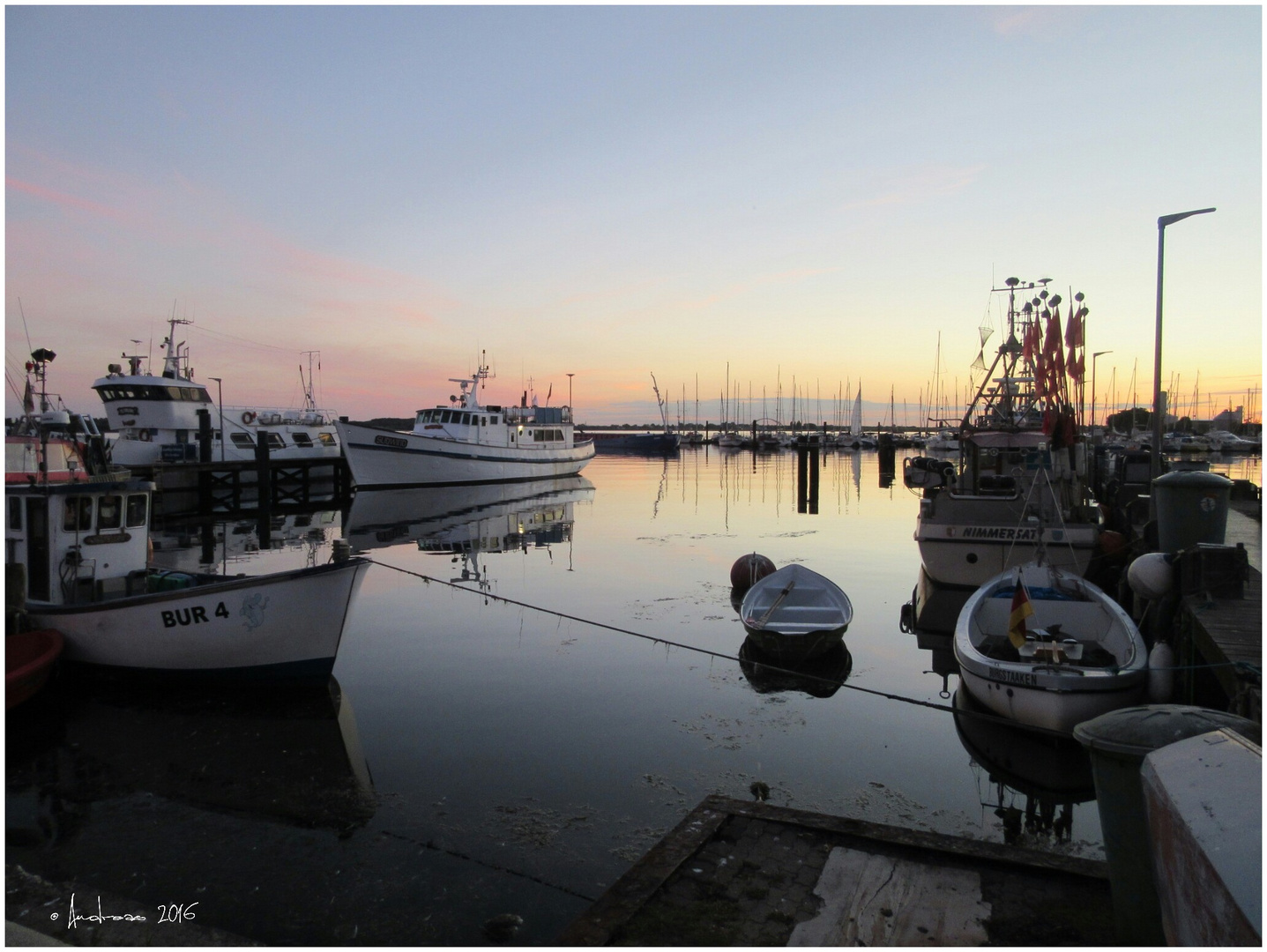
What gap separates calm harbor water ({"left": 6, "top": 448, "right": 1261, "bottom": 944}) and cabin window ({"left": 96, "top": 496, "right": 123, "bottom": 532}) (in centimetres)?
228

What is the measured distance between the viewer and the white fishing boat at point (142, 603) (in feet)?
32.4

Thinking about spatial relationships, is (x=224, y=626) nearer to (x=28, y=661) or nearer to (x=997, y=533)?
(x=28, y=661)

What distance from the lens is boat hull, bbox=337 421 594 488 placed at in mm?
40500

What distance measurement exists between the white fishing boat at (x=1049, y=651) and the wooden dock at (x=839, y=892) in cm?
318

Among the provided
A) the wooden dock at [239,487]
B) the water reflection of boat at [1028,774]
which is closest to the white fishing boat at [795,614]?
the water reflection of boat at [1028,774]

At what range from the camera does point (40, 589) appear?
10.8m

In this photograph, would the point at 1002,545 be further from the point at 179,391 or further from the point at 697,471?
the point at 697,471

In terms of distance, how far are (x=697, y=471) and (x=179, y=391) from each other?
3548 cm

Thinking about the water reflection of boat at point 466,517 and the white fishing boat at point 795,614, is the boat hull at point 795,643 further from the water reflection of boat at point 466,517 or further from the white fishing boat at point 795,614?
the water reflection of boat at point 466,517

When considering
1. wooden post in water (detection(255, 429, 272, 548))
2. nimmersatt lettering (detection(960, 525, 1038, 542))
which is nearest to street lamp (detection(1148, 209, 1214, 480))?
nimmersatt lettering (detection(960, 525, 1038, 542))

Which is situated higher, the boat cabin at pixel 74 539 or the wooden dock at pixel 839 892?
the boat cabin at pixel 74 539

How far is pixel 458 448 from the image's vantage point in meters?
42.7

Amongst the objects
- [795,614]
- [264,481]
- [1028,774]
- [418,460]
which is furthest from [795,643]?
[418,460]
